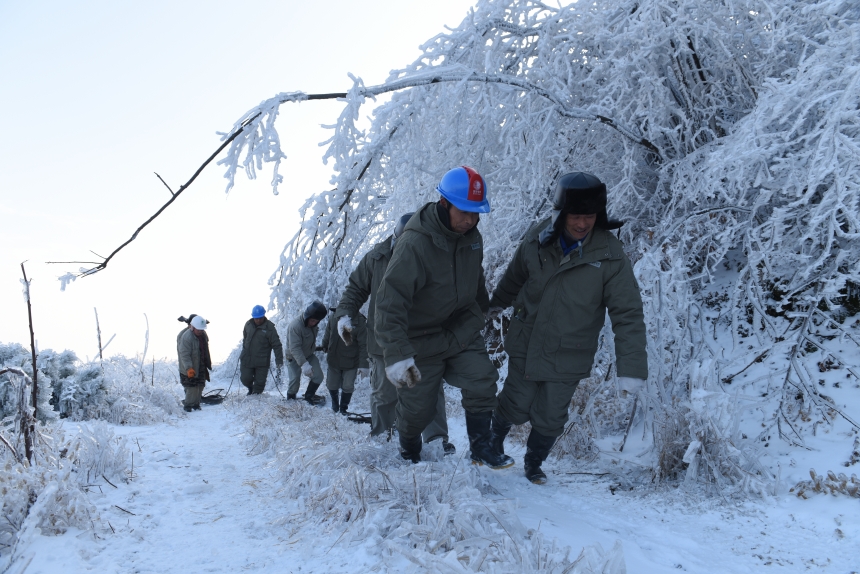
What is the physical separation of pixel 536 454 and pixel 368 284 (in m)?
1.75

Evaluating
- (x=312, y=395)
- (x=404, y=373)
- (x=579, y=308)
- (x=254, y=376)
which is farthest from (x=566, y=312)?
(x=254, y=376)

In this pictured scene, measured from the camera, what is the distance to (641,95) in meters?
4.80

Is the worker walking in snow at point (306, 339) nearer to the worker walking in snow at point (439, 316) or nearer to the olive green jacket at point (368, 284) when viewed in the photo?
the olive green jacket at point (368, 284)

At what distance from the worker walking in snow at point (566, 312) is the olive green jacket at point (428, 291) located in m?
0.38

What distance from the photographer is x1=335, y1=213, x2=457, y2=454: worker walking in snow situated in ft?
13.0

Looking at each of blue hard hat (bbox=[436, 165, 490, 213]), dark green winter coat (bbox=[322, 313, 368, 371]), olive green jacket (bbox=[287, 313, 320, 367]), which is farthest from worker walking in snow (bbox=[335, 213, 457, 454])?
olive green jacket (bbox=[287, 313, 320, 367])

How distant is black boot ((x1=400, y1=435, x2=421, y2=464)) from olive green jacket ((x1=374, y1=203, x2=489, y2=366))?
59cm

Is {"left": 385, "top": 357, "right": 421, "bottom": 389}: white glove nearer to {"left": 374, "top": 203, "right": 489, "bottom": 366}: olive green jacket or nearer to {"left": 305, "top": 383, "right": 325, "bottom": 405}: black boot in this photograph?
{"left": 374, "top": 203, "right": 489, "bottom": 366}: olive green jacket

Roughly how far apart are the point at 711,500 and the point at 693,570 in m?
0.86

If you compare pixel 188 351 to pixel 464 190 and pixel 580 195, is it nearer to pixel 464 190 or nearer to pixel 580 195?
pixel 464 190

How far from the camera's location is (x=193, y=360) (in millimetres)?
9477

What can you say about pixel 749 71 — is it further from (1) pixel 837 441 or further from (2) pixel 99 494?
(2) pixel 99 494

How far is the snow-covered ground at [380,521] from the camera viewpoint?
2.21 meters

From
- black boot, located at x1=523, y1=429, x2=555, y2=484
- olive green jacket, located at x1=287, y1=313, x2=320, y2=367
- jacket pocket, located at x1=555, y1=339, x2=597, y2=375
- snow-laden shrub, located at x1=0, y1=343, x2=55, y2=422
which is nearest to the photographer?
jacket pocket, located at x1=555, y1=339, x2=597, y2=375
